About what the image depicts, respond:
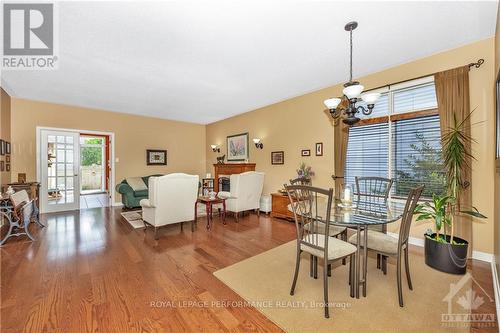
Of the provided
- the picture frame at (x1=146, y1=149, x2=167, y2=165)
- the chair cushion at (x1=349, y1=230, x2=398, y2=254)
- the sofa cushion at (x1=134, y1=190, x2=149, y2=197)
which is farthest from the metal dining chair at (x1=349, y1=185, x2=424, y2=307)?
the picture frame at (x1=146, y1=149, x2=167, y2=165)

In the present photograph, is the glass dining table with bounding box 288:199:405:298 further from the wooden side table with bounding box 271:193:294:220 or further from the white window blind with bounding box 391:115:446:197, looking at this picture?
the wooden side table with bounding box 271:193:294:220

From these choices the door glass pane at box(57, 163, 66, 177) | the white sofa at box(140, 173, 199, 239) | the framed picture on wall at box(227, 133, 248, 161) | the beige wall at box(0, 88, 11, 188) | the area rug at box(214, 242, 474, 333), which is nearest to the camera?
the area rug at box(214, 242, 474, 333)

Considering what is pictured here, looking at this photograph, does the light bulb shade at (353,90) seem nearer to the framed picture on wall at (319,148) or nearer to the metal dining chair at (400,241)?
the metal dining chair at (400,241)

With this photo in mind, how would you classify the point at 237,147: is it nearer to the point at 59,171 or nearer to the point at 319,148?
the point at 319,148

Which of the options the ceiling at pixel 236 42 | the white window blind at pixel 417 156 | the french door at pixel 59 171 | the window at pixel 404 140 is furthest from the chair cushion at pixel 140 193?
the white window blind at pixel 417 156

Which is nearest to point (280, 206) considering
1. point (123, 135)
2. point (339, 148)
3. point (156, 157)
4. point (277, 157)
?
point (277, 157)

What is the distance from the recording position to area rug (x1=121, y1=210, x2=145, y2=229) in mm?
4391

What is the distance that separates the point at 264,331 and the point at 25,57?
479 cm

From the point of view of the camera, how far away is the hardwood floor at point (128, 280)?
173cm

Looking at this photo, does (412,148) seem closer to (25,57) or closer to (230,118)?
(230,118)

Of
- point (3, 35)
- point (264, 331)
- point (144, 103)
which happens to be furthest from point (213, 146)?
point (264, 331)

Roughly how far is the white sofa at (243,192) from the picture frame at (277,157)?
682mm

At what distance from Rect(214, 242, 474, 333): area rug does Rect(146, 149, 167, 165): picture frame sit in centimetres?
575

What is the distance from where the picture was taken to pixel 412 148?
3361mm
